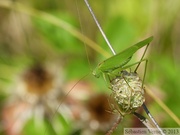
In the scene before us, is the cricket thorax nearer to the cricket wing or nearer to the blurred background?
the cricket wing

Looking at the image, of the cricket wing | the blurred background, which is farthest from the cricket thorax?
the blurred background

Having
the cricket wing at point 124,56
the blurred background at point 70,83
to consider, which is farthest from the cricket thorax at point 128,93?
the blurred background at point 70,83

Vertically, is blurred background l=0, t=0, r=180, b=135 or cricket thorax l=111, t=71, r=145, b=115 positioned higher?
blurred background l=0, t=0, r=180, b=135

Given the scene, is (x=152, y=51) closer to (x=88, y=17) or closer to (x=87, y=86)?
(x=87, y=86)

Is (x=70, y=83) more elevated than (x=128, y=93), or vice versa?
(x=70, y=83)

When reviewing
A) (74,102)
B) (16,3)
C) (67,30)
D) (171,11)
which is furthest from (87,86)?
(171,11)

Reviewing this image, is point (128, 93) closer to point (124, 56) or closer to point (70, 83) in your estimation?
point (124, 56)

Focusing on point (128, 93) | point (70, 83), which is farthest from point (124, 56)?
point (70, 83)

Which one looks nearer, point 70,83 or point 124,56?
point 124,56

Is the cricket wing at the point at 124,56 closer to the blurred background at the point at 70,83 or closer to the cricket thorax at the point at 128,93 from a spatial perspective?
the cricket thorax at the point at 128,93
